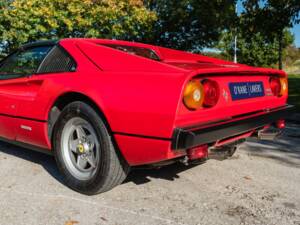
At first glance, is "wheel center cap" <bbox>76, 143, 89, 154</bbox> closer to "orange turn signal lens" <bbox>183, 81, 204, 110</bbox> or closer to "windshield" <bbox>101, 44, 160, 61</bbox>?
"orange turn signal lens" <bbox>183, 81, 204, 110</bbox>

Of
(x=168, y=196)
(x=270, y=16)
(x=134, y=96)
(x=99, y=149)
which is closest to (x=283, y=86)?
(x=168, y=196)

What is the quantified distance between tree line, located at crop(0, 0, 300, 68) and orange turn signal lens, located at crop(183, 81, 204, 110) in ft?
20.0

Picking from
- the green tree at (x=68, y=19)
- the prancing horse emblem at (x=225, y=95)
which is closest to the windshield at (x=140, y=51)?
the prancing horse emblem at (x=225, y=95)

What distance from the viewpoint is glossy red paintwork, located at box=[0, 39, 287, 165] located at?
235 cm

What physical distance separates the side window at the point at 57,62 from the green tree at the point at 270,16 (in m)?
6.10

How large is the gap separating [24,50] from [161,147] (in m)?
2.27

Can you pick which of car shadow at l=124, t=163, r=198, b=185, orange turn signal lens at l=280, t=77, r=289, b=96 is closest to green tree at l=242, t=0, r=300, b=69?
orange turn signal lens at l=280, t=77, r=289, b=96

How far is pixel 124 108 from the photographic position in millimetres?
2512

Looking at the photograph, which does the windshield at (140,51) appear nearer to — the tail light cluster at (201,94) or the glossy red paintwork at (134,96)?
the glossy red paintwork at (134,96)

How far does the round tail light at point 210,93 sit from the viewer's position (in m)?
2.54

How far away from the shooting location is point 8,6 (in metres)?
7.95

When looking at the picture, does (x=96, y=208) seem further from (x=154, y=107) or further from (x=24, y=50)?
(x=24, y=50)

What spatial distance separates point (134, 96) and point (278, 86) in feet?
5.45

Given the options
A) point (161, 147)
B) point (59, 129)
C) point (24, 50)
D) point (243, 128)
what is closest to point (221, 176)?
point (243, 128)
